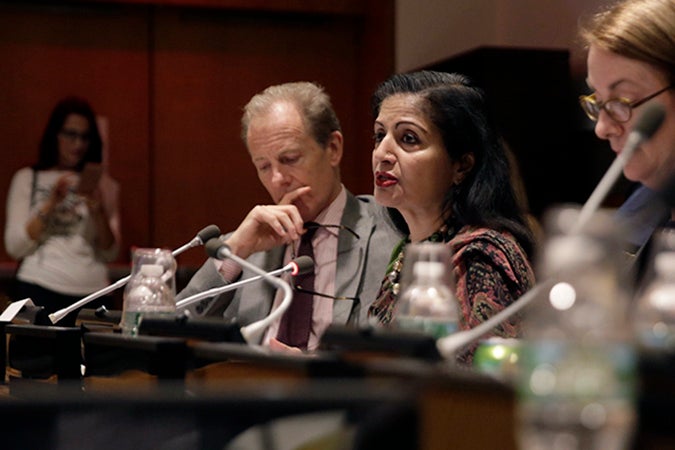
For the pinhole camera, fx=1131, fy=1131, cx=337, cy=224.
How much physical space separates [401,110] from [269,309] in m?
0.63

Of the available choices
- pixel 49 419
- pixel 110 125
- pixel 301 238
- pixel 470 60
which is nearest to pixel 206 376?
pixel 49 419

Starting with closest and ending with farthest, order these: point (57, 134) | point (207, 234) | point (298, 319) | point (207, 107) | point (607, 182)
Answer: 1. point (607, 182)
2. point (207, 234)
3. point (298, 319)
4. point (57, 134)
5. point (207, 107)

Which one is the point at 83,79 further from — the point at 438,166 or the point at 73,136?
the point at 438,166

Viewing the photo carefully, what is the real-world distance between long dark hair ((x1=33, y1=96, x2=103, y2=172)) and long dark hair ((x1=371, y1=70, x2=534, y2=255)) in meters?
2.67

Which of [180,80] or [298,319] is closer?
[298,319]

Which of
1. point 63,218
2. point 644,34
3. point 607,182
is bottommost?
point 63,218

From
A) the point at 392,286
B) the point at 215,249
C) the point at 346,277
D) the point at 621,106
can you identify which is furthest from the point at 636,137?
the point at 346,277

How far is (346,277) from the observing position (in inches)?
109

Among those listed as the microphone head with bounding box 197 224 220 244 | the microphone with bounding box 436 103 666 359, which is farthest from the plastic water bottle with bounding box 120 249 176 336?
the microphone with bounding box 436 103 666 359

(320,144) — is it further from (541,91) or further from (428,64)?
(428,64)

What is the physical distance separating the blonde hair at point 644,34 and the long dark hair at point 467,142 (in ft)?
1.72

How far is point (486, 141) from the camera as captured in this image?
2.41 metres

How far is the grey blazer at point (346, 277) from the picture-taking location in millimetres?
2721

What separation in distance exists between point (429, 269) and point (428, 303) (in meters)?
0.04
